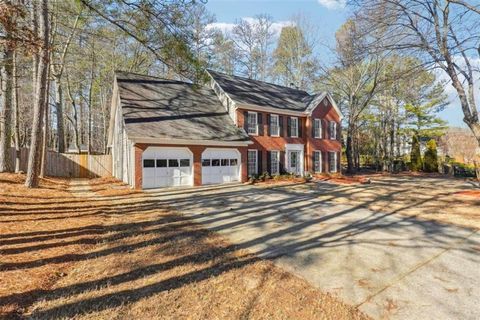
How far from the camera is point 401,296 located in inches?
152

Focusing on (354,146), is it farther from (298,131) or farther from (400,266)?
(400,266)

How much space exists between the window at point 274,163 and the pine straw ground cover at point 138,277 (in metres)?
13.6

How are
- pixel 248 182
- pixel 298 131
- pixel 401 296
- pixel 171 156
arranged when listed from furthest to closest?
pixel 298 131 → pixel 248 182 → pixel 171 156 → pixel 401 296

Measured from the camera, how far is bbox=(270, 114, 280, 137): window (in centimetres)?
2055

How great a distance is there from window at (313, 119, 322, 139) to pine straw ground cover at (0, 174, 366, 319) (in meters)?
18.2

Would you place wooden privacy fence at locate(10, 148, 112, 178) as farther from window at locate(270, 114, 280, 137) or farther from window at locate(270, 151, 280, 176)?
window at locate(270, 114, 280, 137)

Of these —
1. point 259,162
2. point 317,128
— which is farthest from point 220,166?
point 317,128

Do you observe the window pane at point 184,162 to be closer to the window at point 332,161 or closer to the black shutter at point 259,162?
the black shutter at point 259,162

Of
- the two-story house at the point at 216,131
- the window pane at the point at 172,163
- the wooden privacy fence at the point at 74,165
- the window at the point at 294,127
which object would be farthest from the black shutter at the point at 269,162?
the wooden privacy fence at the point at 74,165

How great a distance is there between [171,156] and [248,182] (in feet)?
17.5

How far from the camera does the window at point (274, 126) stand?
2055 cm

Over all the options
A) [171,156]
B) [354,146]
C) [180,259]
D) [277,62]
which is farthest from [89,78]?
[354,146]

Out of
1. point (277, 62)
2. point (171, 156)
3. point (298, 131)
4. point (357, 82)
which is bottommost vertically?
point (171, 156)

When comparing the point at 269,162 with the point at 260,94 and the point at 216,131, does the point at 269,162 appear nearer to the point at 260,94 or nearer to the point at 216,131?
the point at 216,131
